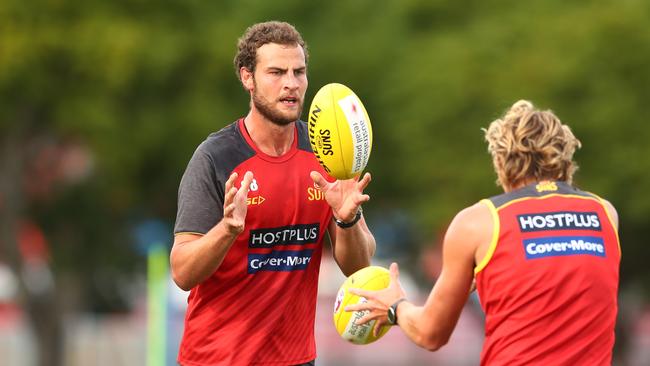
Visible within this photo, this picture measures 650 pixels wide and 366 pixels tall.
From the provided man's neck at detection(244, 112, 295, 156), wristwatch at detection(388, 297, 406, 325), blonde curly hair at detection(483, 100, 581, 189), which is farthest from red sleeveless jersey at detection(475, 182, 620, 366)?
man's neck at detection(244, 112, 295, 156)

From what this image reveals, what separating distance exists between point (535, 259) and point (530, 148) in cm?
52

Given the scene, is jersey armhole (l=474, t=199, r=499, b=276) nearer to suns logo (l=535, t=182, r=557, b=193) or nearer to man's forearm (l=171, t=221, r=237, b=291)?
suns logo (l=535, t=182, r=557, b=193)

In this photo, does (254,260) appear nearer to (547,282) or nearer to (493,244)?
(493,244)

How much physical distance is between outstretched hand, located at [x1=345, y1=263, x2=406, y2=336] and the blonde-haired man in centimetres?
42

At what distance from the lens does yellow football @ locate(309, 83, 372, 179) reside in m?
7.75

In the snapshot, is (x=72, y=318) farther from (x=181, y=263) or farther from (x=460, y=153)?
(x=181, y=263)

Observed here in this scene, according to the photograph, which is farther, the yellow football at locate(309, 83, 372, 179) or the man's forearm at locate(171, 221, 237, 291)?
the yellow football at locate(309, 83, 372, 179)

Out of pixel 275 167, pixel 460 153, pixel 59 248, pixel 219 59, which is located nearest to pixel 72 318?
pixel 59 248

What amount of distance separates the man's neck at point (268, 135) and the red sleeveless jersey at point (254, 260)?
42mm

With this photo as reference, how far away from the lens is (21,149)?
26.2 m

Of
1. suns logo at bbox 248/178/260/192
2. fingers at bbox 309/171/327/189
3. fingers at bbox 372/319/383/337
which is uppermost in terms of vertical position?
fingers at bbox 309/171/327/189

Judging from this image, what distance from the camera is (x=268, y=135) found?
793 centimetres

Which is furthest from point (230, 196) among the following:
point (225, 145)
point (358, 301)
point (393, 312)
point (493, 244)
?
point (493, 244)

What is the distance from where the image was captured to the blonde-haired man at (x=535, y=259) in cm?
659
